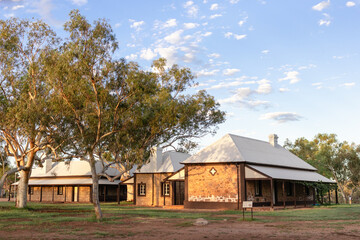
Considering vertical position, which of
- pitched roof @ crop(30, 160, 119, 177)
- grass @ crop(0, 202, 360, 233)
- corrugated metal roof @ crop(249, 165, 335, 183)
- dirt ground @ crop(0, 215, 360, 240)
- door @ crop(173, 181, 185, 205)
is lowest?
grass @ crop(0, 202, 360, 233)

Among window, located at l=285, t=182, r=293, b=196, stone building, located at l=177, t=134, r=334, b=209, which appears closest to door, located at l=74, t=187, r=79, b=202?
stone building, located at l=177, t=134, r=334, b=209

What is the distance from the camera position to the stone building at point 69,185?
4503 cm

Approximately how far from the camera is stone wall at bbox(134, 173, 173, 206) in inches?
1441

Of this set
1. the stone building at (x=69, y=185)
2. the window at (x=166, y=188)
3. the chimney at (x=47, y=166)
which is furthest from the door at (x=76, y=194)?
the window at (x=166, y=188)

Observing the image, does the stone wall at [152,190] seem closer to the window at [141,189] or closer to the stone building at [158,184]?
the stone building at [158,184]

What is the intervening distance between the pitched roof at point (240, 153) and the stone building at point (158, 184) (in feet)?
18.6

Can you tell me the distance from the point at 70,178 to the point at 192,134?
17.5 meters

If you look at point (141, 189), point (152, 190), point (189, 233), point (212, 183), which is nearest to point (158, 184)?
point (152, 190)

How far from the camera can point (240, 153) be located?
29.7m

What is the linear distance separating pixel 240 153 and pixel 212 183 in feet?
10.4

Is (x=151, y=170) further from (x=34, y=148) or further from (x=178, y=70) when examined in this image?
(x=34, y=148)

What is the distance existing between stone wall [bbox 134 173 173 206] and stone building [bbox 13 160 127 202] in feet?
22.1

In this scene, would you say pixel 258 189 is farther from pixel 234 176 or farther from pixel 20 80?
pixel 20 80

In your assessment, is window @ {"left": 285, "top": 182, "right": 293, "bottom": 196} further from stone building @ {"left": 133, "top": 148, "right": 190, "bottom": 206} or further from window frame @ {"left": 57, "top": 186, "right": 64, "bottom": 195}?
window frame @ {"left": 57, "top": 186, "right": 64, "bottom": 195}
